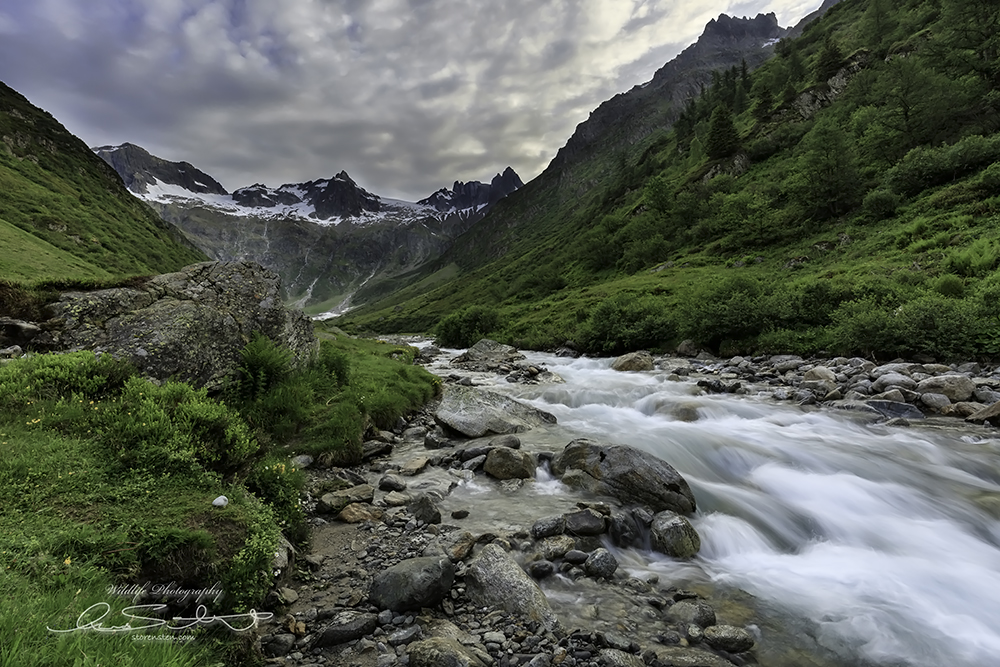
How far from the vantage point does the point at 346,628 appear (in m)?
5.54

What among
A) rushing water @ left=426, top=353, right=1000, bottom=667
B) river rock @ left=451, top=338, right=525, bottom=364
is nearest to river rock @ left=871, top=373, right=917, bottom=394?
rushing water @ left=426, top=353, right=1000, bottom=667

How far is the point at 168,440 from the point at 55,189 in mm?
104085

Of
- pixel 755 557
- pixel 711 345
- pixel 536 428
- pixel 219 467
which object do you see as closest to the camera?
pixel 219 467

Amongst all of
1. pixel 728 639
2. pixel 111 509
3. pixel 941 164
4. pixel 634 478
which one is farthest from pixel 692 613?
pixel 941 164

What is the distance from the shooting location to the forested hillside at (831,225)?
22422mm

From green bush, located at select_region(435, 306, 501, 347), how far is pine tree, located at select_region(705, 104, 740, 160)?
61.1 m

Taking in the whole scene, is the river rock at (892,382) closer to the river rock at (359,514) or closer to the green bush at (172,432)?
the river rock at (359,514)

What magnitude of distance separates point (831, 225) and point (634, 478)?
164 ft

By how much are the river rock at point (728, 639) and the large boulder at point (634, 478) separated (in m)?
3.70

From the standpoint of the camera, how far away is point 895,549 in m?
8.85

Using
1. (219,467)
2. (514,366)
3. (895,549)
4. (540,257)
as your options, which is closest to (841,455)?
(895,549)

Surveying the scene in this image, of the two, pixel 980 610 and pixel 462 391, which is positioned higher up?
pixel 462 391

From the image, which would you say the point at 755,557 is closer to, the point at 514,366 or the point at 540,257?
the point at 514,366

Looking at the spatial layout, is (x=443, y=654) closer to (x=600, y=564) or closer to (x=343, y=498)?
(x=600, y=564)
